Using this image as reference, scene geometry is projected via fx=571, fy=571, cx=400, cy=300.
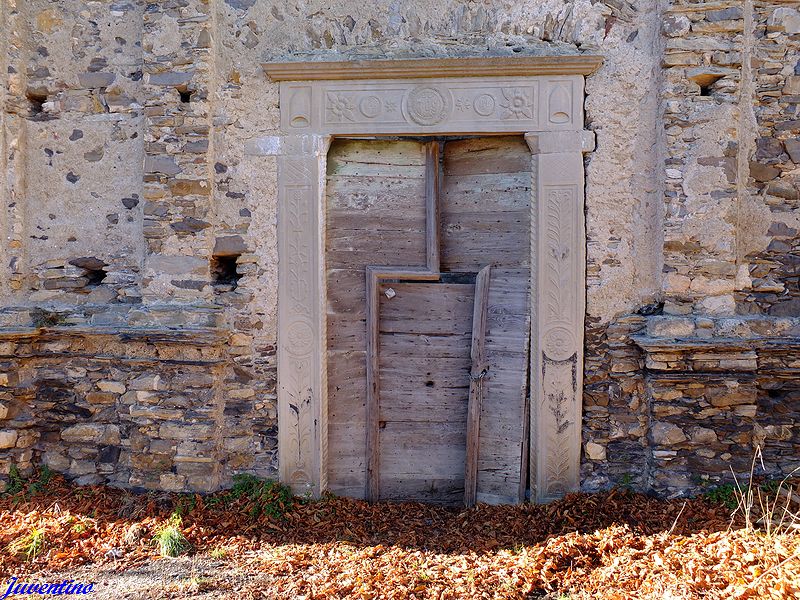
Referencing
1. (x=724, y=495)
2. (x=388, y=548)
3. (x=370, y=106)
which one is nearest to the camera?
(x=388, y=548)

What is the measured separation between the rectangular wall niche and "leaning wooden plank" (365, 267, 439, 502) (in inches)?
0.5

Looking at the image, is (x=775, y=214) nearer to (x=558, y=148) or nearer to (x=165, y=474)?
(x=558, y=148)

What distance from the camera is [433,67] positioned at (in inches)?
160

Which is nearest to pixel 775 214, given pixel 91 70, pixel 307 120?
pixel 307 120

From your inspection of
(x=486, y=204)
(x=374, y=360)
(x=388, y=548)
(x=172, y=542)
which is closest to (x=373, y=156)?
(x=486, y=204)

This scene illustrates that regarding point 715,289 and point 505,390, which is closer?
point 715,289

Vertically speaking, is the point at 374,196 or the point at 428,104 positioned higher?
the point at 428,104

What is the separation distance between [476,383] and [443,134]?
1873mm

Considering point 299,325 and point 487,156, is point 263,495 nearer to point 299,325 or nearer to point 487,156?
point 299,325

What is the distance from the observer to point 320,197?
4234mm

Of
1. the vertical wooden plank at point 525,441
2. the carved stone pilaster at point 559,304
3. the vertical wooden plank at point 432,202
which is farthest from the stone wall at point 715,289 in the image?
the vertical wooden plank at point 432,202

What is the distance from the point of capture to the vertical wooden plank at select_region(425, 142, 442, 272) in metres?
4.36

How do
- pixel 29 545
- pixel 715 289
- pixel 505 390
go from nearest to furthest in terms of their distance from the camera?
pixel 29 545
pixel 715 289
pixel 505 390

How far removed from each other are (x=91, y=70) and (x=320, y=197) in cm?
205
